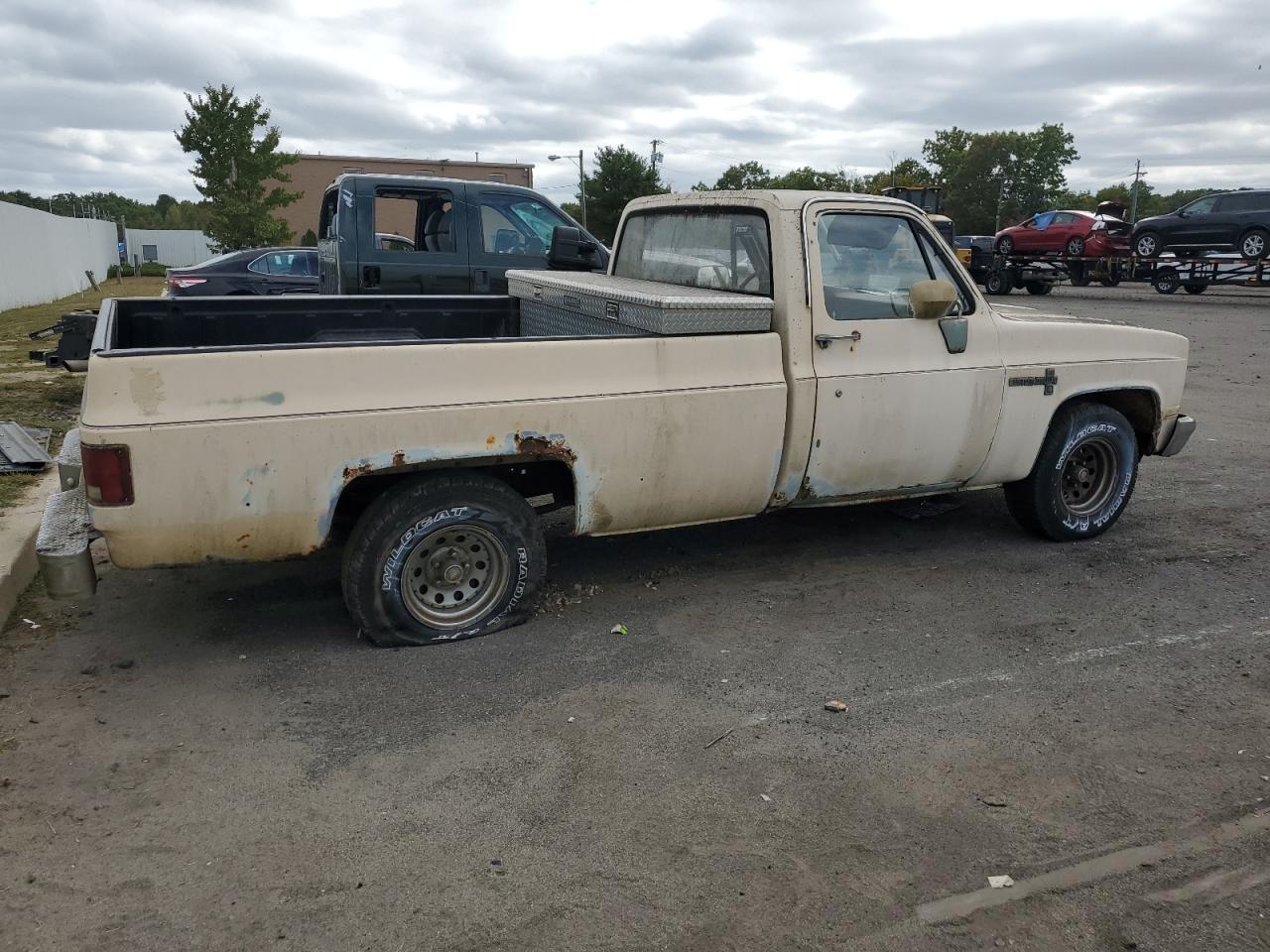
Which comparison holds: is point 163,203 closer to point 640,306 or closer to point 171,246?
point 171,246

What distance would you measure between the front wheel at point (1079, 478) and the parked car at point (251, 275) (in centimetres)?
1011

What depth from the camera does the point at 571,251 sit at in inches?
294

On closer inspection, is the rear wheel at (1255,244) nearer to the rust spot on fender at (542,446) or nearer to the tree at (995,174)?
the rust spot on fender at (542,446)

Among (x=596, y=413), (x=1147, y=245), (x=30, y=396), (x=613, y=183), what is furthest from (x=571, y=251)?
(x=613, y=183)

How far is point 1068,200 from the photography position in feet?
281

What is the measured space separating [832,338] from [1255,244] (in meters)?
21.5

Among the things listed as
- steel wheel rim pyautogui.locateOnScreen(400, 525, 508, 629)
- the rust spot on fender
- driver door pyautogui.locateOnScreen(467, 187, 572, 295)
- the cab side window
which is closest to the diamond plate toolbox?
the cab side window

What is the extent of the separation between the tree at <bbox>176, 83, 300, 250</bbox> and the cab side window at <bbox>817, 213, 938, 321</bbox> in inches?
1204

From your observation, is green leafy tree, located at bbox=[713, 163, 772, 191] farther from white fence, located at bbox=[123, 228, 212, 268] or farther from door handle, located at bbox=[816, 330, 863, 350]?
door handle, located at bbox=[816, 330, 863, 350]

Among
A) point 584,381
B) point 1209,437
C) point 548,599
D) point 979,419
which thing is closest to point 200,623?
point 548,599

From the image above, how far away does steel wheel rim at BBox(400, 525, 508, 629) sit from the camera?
4.20 m

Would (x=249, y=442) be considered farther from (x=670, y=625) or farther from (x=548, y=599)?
(x=670, y=625)

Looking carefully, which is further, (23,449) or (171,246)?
(171,246)

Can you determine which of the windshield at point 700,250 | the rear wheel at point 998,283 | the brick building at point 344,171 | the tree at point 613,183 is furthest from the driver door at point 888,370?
the tree at point 613,183
